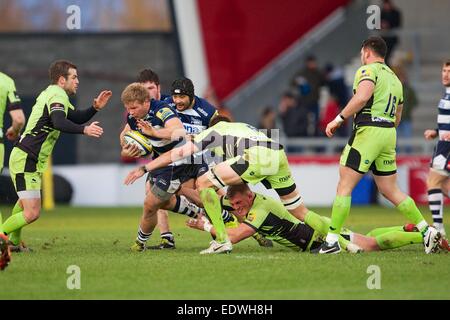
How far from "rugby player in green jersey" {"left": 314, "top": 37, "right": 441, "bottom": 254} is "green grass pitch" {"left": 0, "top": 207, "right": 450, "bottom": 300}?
362mm

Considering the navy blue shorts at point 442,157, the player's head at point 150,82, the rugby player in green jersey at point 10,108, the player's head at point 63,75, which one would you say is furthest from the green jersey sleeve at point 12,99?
the navy blue shorts at point 442,157

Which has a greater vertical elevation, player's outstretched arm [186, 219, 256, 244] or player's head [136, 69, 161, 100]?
player's head [136, 69, 161, 100]

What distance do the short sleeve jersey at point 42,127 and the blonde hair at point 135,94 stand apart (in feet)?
2.90

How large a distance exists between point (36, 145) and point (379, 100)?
412cm

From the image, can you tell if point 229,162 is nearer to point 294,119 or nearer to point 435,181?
point 435,181

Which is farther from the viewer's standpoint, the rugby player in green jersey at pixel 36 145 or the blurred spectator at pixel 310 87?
the blurred spectator at pixel 310 87

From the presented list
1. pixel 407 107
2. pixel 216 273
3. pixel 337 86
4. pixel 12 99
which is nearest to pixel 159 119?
pixel 12 99

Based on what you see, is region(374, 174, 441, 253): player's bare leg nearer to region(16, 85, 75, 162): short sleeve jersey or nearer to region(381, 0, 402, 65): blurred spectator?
region(16, 85, 75, 162): short sleeve jersey

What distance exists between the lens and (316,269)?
11242 mm

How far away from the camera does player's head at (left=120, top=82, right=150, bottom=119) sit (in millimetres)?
12992

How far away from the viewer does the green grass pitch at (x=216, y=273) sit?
9.89 meters

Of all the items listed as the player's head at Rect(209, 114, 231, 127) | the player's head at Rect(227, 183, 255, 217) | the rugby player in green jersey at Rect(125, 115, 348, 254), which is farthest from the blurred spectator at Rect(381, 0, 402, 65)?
the player's head at Rect(227, 183, 255, 217)

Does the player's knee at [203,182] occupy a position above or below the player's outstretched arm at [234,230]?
above

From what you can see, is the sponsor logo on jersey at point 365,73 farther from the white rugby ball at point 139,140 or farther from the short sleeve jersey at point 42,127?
the short sleeve jersey at point 42,127
